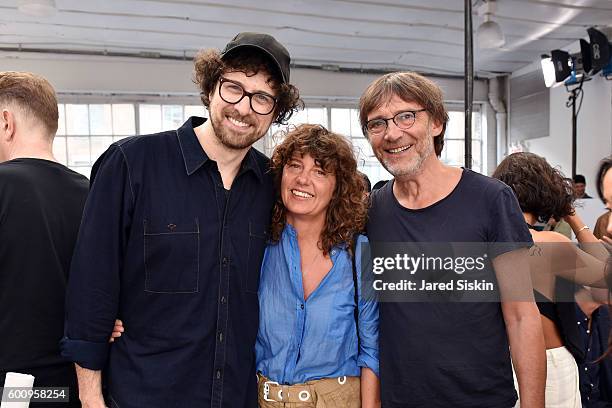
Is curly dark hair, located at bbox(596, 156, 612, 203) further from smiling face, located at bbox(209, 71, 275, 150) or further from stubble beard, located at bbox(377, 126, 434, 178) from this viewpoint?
smiling face, located at bbox(209, 71, 275, 150)

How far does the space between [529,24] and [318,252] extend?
5399 millimetres

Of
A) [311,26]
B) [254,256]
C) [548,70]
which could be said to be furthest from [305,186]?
[548,70]

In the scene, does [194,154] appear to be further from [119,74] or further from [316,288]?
[119,74]

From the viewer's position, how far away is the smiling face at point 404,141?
163 cm

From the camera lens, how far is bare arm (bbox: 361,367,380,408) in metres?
1.63

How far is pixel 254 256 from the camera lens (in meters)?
1.59

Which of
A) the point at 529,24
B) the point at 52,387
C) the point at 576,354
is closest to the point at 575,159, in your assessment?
the point at 529,24

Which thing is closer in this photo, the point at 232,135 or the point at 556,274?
the point at 232,135

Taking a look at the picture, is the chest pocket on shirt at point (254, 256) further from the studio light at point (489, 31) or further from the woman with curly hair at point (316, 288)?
the studio light at point (489, 31)

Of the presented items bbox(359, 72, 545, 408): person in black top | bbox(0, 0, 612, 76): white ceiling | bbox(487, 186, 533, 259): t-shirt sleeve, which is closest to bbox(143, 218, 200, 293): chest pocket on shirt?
bbox(359, 72, 545, 408): person in black top

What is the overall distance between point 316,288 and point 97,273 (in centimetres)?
66

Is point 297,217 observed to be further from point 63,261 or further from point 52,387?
point 52,387

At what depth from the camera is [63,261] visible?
165 cm

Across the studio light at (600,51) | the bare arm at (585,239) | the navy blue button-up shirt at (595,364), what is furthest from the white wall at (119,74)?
the navy blue button-up shirt at (595,364)
